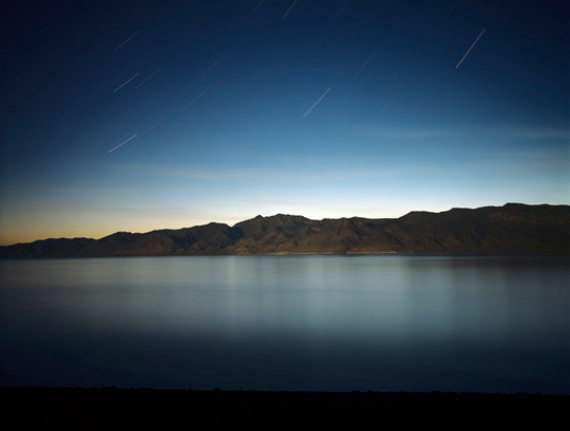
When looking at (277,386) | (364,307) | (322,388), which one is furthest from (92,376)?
(364,307)

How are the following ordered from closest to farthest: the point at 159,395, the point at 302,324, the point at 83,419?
1. the point at 83,419
2. the point at 159,395
3. the point at 302,324

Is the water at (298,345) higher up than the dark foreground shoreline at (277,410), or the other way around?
the dark foreground shoreline at (277,410)

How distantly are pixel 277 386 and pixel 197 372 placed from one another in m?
3.73

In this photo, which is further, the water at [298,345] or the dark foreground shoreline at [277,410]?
the water at [298,345]

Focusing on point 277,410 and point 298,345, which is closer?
point 277,410

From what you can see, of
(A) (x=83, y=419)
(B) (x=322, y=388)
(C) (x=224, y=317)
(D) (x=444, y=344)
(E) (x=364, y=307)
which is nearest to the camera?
(A) (x=83, y=419)

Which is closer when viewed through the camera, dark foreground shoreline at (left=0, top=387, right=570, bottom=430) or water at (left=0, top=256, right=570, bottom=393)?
dark foreground shoreline at (left=0, top=387, right=570, bottom=430)

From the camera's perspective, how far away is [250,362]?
61.4ft

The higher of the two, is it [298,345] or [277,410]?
[277,410]

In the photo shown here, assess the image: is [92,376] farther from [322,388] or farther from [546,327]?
[546,327]

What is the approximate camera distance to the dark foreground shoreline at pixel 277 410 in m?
8.65

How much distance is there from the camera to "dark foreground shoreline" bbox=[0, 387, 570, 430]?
865cm

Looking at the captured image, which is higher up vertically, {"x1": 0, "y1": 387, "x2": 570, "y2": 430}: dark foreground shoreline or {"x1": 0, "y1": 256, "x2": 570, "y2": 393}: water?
{"x1": 0, "y1": 387, "x2": 570, "y2": 430}: dark foreground shoreline

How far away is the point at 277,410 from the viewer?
9.50 metres
